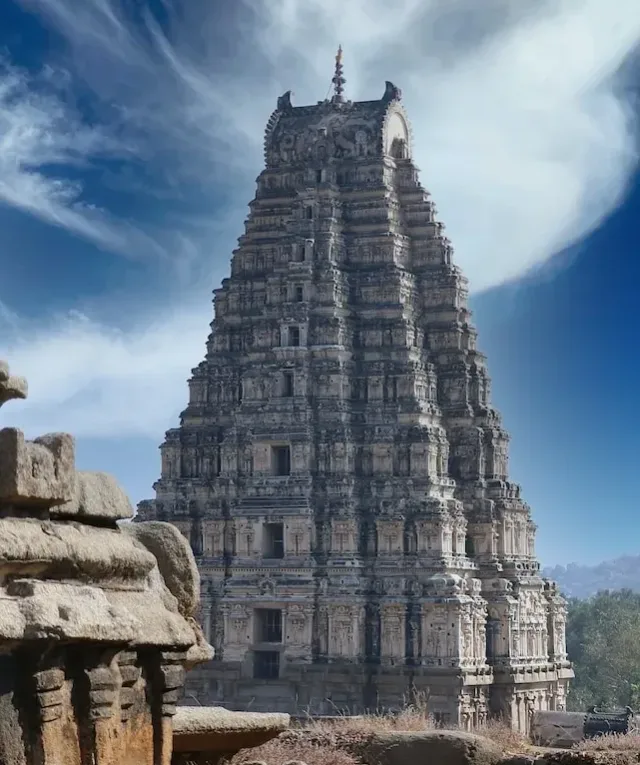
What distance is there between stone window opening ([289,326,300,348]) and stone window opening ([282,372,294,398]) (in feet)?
3.68

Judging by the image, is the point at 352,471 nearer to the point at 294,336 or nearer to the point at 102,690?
the point at 294,336

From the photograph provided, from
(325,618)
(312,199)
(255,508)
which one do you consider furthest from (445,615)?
(312,199)

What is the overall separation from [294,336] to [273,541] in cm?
664

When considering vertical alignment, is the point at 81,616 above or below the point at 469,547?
below

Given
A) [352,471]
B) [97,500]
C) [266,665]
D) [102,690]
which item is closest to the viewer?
[102,690]

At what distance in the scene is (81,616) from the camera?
7.89m

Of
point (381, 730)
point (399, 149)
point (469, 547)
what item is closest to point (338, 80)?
point (399, 149)

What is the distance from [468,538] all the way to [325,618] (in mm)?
5936

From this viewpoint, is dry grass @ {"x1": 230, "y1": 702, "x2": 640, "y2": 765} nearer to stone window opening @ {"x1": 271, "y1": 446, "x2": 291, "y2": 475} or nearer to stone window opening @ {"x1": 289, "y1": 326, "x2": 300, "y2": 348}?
stone window opening @ {"x1": 271, "y1": 446, "x2": 291, "y2": 475}

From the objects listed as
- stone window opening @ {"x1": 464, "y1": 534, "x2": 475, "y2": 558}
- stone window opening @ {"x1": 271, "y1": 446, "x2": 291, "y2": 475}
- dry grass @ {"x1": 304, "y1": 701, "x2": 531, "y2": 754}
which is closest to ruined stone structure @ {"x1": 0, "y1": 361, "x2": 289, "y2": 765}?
dry grass @ {"x1": 304, "y1": 701, "x2": 531, "y2": 754}

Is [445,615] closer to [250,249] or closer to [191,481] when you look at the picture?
[191,481]

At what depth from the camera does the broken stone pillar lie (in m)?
7.74

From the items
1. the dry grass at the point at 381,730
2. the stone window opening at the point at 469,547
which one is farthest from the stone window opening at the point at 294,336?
the dry grass at the point at 381,730

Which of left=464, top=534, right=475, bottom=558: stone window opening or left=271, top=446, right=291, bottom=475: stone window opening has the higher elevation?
left=271, top=446, right=291, bottom=475: stone window opening
